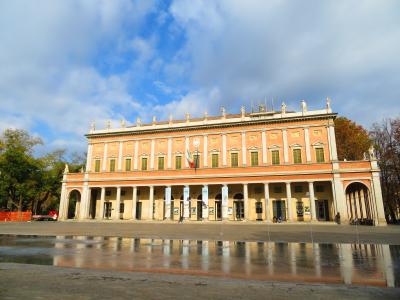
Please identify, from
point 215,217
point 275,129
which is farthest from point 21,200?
point 275,129

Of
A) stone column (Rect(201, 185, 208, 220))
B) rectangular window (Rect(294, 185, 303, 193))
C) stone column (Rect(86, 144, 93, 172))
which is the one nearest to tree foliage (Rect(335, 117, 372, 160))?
rectangular window (Rect(294, 185, 303, 193))

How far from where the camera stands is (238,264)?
835 cm

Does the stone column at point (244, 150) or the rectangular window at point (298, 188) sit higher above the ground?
the stone column at point (244, 150)

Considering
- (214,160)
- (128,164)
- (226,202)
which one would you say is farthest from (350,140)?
(128,164)

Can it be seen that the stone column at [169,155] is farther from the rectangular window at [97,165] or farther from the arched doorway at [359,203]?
the arched doorway at [359,203]

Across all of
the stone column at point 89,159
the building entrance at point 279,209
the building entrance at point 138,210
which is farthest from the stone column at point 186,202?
the stone column at point 89,159

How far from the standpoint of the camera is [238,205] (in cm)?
3859

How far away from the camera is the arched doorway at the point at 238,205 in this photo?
3825cm

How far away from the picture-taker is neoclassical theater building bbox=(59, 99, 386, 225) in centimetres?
3450

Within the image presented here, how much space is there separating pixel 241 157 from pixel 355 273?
104ft

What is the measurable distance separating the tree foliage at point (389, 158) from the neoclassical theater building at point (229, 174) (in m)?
5.24

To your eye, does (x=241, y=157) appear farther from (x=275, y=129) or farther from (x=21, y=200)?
(x=21, y=200)

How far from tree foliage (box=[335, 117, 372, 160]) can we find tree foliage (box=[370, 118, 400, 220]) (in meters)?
1.73

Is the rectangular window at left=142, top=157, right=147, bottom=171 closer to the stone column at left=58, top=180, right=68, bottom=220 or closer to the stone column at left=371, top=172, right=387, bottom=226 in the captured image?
the stone column at left=58, top=180, right=68, bottom=220
